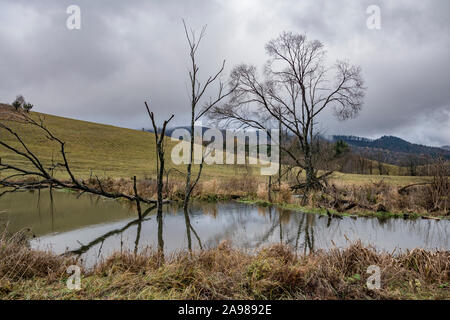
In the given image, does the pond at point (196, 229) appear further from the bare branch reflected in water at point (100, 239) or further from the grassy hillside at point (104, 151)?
the grassy hillside at point (104, 151)

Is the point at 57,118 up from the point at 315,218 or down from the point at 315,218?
up

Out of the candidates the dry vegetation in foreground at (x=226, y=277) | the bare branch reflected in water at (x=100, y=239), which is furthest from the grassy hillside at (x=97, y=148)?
the dry vegetation in foreground at (x=226, y=277)

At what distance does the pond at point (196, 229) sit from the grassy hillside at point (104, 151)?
16117 millimetres

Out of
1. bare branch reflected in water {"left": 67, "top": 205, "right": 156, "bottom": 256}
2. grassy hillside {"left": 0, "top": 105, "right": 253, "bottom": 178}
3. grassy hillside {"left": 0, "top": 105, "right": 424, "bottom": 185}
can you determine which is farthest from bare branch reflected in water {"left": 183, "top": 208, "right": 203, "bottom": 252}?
grassy hillside {"left": 0, "top": 105, "right": 253, "bottom": 178}

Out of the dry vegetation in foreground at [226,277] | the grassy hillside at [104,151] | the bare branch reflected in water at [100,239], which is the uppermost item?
the grassy hillside at [104,151]

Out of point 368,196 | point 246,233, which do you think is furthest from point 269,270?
point 368,196

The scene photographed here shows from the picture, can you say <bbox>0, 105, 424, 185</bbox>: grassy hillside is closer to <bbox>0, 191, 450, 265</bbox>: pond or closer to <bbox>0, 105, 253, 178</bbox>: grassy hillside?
<bbox>0, 105, 253, 178</bbox>: grassy hillside

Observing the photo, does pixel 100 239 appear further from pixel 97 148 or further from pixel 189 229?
pixel 97 148

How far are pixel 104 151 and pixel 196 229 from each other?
39643mm

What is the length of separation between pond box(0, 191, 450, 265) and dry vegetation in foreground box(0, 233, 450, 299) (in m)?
1.10

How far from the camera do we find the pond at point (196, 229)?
7.38 m
